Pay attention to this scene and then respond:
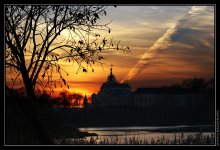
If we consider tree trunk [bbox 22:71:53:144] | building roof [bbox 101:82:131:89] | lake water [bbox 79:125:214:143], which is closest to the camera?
tree trunk [bbox 22:71:53:144]

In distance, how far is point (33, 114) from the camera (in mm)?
17781

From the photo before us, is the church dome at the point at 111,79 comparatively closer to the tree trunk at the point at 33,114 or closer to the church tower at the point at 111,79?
the church tower at the point at 111,79

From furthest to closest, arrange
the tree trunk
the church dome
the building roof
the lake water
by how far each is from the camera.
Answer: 1. the lake water
2. the building roof
3. the tree trunk
4. the church dome

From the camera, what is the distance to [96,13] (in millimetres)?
17266

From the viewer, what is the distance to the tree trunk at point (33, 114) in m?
17.3

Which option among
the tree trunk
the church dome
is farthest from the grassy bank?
the church dome

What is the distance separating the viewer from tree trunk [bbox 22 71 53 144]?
17.3 meters

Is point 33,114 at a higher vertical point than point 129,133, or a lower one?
higher

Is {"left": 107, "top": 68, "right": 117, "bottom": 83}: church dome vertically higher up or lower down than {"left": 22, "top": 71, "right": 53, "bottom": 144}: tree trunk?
higher up

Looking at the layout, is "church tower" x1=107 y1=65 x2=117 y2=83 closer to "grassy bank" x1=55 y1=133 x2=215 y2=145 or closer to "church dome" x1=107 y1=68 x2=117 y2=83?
"church dome" x1=107 y1=68 x2=117 y2=83

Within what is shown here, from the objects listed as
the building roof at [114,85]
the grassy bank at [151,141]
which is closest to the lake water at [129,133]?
the grassy bank at [151,141]

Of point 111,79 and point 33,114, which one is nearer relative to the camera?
point 111,79

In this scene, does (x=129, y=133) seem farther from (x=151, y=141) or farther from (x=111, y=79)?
(x=111, y=79)

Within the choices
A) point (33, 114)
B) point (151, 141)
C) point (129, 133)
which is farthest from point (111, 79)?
point (129, 133)
